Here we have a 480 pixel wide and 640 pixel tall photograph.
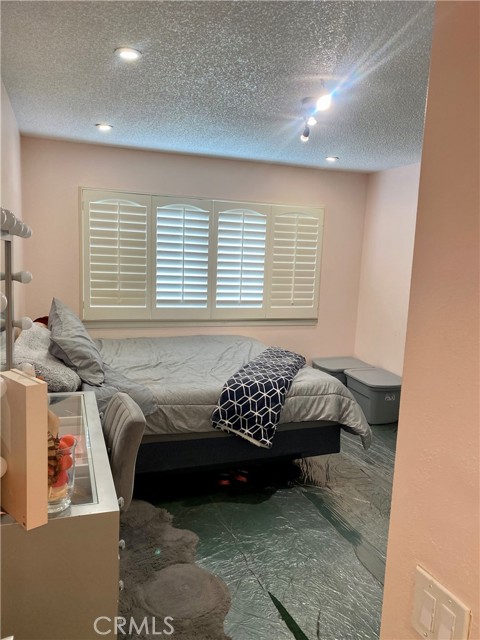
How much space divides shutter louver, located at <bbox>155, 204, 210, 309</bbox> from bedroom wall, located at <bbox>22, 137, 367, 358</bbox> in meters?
0.23

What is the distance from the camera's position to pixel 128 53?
85.0 inches

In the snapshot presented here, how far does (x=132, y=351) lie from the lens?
12.5 feet

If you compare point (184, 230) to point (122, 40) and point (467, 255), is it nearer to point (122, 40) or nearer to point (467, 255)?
point (122, 40)

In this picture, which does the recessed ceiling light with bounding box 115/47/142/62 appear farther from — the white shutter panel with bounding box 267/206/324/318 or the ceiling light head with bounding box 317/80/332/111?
the white shutter panel with bounding box 267/206/324/318

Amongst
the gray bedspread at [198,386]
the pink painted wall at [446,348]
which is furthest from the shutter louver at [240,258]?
the pink painted wall at [446,348]

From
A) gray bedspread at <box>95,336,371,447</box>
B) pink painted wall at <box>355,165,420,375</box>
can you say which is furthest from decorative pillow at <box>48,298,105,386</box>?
pink painted wall at <box>355,165,420,375</box>

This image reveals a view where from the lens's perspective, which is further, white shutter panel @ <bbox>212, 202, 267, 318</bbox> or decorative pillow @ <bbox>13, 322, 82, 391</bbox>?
white shutter panel @ <bbox>212, 202, 267, 318</bbox>

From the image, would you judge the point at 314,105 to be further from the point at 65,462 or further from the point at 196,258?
the point at 65,462

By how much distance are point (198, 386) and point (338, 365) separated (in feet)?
7.69

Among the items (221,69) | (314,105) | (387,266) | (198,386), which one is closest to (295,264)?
(387,266)

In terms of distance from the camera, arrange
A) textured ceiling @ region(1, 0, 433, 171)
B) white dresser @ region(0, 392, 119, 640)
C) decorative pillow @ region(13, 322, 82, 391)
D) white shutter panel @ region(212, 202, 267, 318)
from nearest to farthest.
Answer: white dresser @ region(0, 392, 119, 640)
textured ceiling @ region(1, 0, 433, 171)
decorative pillow @ region(13, 322, 82, 391)
white shutter panel @ region(212, 202, 267, 318)

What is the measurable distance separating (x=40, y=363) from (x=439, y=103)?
2213 mm

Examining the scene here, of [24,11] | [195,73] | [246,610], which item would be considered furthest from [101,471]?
[195,73]

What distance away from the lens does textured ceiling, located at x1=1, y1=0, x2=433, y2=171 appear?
1800 millimetres
